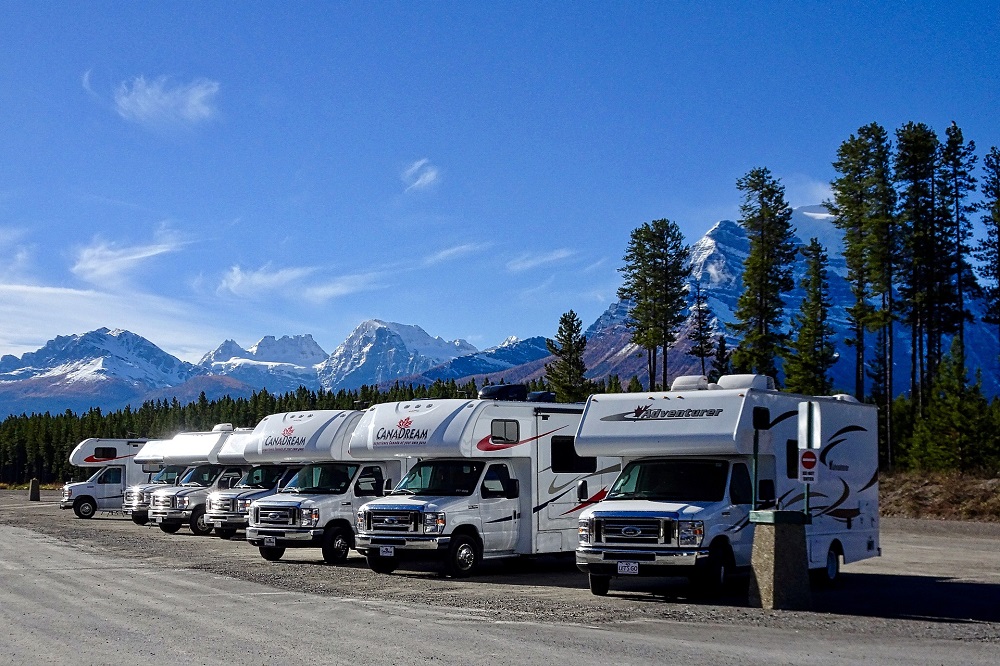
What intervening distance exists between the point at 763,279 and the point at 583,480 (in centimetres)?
5904

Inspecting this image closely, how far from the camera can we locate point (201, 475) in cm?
3506

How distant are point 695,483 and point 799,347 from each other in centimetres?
6082

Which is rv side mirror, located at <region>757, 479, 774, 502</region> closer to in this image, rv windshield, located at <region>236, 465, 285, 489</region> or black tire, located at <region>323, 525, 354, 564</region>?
black tire, located at <region>323, 525, 354, 564</region>

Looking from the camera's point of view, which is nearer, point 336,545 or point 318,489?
point 336,545

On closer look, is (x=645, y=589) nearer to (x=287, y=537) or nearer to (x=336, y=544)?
(x=336, y=544)

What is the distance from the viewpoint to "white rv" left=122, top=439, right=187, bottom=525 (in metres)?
37.4

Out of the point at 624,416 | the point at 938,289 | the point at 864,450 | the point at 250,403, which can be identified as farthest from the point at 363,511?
the point at 250,403

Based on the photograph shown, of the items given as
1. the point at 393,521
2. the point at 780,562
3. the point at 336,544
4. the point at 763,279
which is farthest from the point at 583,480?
the point at 763,279

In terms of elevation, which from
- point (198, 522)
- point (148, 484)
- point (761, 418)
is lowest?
point (198, 522)

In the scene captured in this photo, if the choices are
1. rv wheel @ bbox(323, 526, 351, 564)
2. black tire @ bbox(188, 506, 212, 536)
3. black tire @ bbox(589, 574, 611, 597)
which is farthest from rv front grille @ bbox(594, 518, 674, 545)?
black tire @ bbox(188, 506, 212, 536)

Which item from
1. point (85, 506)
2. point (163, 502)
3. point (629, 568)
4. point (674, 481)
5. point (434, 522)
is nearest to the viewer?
point (629, 568)

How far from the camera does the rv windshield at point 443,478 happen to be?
2055 centimetres

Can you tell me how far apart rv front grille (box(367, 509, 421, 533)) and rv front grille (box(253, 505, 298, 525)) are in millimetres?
3535

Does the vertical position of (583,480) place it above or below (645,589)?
above
